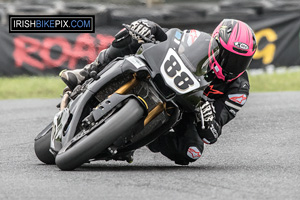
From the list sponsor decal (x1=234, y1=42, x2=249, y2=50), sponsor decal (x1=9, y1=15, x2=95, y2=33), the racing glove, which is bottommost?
sponsor decal (x1=9, y1=15, x2=95, y2=33)

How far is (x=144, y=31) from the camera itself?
5.39m

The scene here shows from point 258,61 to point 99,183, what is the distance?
9.99 metres

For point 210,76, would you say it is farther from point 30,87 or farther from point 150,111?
point 30,87

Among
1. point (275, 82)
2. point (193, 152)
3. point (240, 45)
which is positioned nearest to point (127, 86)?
point (240, 45)

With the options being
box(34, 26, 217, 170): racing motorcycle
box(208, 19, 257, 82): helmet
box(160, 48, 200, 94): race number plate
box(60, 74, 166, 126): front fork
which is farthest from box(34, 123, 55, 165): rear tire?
box(208, 19, 257, 82): helmet

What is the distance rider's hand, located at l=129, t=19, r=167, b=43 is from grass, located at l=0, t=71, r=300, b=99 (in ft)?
25.2

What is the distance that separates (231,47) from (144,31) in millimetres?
709

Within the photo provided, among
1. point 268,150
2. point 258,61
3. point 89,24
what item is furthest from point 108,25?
point 268,150

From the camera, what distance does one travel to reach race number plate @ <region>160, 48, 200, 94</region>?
511 cm

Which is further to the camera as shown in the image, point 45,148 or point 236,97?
point 236,97

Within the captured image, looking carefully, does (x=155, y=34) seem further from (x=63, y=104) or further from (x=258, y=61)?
(x=258, y=61)

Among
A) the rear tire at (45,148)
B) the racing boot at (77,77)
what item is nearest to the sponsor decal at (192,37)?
the racing boot at (77,77)

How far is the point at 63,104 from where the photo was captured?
602cm

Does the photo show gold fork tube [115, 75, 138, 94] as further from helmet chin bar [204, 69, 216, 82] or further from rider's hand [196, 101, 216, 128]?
helmet chin bar [204, 69, 216, 82]
